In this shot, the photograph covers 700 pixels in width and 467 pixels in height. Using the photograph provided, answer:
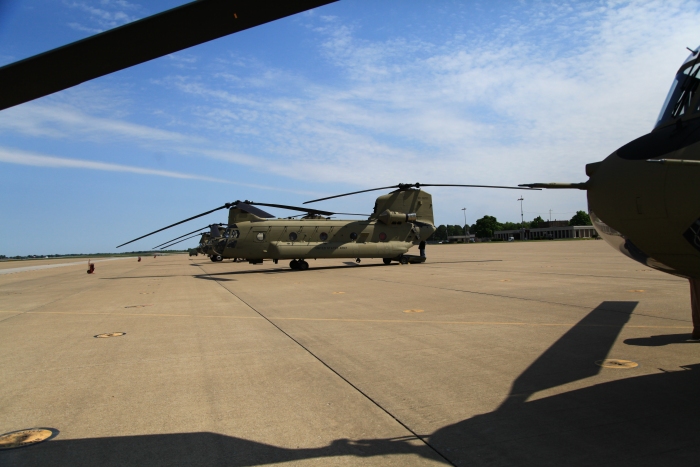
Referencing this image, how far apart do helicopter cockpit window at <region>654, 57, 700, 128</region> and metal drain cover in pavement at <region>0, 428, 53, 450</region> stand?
5.98 meters

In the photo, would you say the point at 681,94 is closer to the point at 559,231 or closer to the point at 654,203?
the point at 654,203

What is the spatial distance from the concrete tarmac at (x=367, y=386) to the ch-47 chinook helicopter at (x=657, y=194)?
4.45 feet

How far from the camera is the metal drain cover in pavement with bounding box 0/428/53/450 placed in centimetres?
384

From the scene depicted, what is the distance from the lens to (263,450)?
3.57 m

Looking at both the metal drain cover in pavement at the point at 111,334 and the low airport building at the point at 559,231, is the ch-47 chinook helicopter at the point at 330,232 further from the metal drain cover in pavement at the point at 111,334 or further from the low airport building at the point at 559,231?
the low airport building at the point at 559,231

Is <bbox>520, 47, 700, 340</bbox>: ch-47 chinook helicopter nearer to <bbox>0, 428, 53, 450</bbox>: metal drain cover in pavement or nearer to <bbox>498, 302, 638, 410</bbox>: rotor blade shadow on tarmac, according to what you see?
<bbox>498, 302, 638, 410</bbox>: rotor blade shadow on tarmac

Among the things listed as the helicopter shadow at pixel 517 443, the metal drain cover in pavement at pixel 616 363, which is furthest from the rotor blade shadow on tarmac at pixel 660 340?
the helicopter shadow at pixel 517 443

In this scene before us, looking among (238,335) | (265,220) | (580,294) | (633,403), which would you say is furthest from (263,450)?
(265,220)

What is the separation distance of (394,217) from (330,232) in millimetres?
3600

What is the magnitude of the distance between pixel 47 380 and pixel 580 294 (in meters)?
10.5

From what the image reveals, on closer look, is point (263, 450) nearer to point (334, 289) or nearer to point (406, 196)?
point (334, 289)

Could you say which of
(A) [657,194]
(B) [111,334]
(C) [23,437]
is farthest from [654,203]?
(B) [111,334]

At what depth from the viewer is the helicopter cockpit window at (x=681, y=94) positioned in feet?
14.1

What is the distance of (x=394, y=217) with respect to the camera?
2600cm
